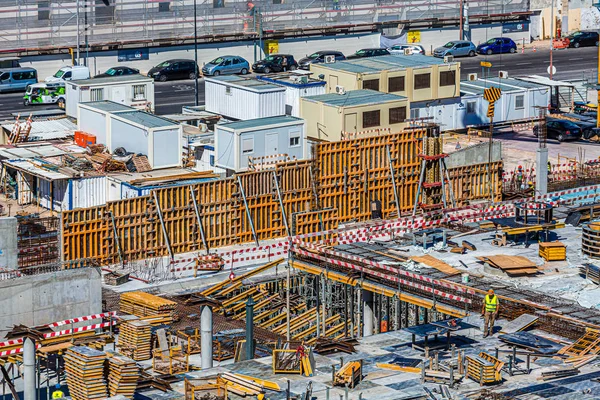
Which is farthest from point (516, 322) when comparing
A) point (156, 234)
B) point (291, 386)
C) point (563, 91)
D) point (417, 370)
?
point (563, 91)

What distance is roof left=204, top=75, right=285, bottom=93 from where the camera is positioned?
68.8m

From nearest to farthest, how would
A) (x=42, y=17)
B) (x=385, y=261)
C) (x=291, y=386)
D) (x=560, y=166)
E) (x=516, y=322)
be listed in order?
(x=291, y=386), (x=516, y=322), (x=385, y=261), (x=560, y=166), (x=42, y=17)

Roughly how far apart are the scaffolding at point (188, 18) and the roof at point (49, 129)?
27.6m

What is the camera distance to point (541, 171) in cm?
6366

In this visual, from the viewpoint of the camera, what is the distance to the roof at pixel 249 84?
226 feet

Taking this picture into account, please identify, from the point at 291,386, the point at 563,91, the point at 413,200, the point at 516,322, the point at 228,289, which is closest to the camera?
the point at 291,386

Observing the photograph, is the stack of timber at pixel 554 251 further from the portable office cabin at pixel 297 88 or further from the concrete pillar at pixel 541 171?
the portable office cabin at pixel 297 88

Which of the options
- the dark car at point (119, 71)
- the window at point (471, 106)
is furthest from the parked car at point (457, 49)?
the window at point (471, 106)

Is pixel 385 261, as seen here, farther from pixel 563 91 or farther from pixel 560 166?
pixel 563 91

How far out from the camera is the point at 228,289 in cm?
5169

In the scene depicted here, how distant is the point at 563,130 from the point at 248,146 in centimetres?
2516

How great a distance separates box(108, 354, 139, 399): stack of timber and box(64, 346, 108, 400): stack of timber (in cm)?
22

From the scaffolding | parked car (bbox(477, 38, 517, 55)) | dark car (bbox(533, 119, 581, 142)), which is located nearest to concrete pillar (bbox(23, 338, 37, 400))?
dark car (bbox(533, 119, 581, 142))

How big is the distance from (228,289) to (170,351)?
9.58 meters
